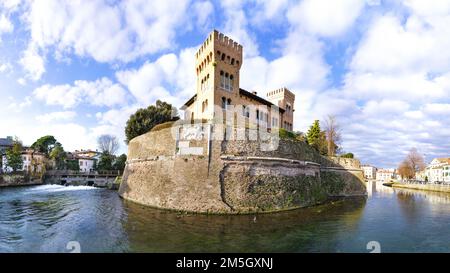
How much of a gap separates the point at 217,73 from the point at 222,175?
13.3 m

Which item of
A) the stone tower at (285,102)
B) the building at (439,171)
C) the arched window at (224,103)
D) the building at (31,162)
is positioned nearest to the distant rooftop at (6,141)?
the building at (31,162)

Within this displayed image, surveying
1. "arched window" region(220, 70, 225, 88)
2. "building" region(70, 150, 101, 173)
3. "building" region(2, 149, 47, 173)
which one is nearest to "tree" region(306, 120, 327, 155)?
"arched window" region(220, 70, 225, 88)

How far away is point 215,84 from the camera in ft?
87.9

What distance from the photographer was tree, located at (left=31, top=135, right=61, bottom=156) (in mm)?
67000

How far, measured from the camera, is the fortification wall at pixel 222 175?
1809 centimetres

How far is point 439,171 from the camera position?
3268 inches

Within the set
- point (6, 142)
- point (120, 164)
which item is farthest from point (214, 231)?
point (6, 142)

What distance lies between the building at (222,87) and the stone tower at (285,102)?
859 centimetres

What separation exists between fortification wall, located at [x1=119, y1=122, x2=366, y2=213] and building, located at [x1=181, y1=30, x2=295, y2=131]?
7.28 metres

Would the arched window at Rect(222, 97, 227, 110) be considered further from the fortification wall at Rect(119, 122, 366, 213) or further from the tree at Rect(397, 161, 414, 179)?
the tree at Rect(397, 161, 414, 179)

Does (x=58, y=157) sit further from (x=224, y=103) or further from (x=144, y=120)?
(x=224, y=103)

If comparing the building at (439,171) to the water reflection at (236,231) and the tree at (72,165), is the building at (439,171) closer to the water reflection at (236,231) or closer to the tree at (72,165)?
the water reflection at (236,231)
